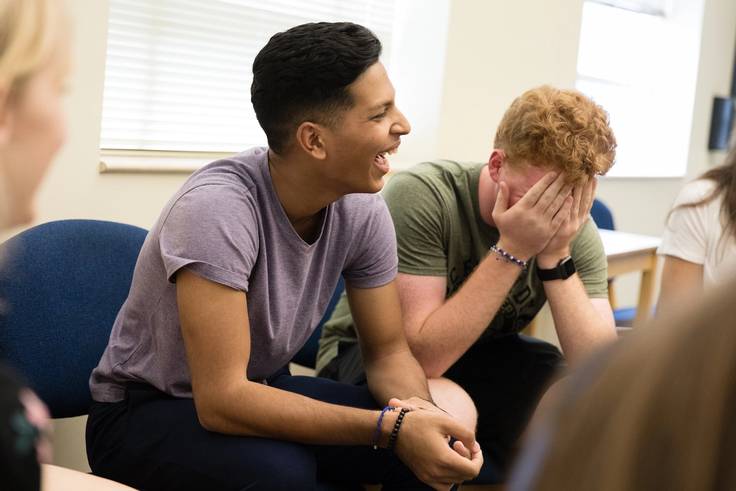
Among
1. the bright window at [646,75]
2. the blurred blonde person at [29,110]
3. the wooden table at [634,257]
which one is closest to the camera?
the blurred blonde person at [29,110]

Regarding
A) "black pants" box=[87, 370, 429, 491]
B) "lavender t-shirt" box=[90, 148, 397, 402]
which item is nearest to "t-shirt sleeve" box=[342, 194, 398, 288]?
"lavender t-shirt" box=[90, 148, 397, 402]

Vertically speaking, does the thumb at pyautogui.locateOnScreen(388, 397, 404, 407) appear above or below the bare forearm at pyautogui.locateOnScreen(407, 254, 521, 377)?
below

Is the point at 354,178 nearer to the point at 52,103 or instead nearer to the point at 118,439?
the point at 118,439

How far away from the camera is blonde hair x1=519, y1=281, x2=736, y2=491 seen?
310 mm

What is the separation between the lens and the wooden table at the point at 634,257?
→ 8.87 ft

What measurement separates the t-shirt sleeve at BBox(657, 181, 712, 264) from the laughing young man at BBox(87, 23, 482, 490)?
0.82 metres

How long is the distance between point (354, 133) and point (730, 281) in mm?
1307

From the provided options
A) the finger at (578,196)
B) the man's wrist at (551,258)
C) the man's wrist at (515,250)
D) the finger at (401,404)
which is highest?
the finger at (578,196)

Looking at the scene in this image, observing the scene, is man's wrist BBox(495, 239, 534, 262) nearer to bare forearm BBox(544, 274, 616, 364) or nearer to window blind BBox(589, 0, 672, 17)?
bare forearm BBox(544, 274, 616, 364)

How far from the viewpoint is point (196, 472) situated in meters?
1.41

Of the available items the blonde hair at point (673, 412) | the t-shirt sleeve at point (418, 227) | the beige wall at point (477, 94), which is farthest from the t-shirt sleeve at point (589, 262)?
the blonde hair at point (673, 412)

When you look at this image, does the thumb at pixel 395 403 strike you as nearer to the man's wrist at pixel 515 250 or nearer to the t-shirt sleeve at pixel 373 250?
the t-shirt sleeve at pixel 373 250

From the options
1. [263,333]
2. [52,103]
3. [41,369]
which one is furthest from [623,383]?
[41,369]

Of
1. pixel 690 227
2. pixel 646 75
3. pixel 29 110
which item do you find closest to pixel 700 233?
pixel 690 227
